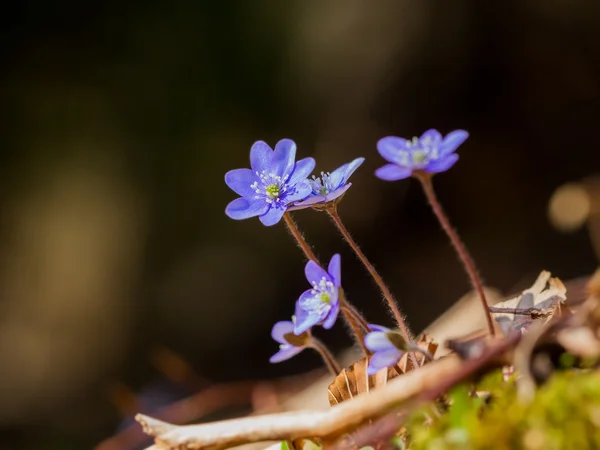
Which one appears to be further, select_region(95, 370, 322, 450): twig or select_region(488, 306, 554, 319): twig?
select_region(95, 370, 322, 450): twig

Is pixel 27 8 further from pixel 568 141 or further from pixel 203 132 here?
pixel 568 141

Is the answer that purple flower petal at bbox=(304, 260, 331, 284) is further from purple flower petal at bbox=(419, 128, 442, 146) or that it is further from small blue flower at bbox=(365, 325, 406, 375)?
purple flower petal at bbox=(419, 128, 442, 146)

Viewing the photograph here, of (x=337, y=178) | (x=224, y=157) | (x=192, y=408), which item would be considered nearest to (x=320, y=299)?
(x=337, y=178)

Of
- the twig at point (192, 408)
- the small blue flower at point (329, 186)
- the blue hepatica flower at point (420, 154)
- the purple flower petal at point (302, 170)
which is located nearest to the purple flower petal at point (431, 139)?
the blue hepatica flower at point (420, 154)

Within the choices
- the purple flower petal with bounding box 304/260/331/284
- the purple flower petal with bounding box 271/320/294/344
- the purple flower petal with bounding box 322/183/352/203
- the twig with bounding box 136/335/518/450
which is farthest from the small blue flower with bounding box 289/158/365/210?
the twig with bounding box 136/335/518/450

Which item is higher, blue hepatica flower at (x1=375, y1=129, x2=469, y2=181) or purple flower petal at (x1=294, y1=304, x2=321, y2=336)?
blue hepatica flower at (x1=375, y1=129, x2=469, y2=181)

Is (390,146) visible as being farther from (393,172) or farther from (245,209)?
(245,209)

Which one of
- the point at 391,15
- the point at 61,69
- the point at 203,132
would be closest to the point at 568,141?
the point at 391,15
